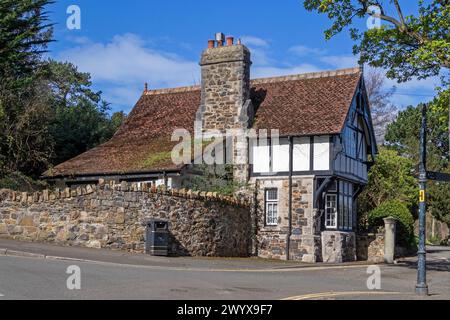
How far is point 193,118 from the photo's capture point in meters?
30.9

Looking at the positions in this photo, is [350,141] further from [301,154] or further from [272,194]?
[272,194]

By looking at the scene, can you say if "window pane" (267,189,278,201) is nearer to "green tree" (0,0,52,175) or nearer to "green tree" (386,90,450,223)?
"green tree" (0,0,52,175)

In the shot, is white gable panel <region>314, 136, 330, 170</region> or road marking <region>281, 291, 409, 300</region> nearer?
road marking <region>281, 291, 409, 300</region>

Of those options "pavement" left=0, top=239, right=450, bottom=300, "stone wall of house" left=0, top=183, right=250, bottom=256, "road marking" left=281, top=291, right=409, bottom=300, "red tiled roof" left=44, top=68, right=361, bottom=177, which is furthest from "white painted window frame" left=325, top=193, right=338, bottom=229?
"road marking" left=281, top=291, right=409, bottom=300

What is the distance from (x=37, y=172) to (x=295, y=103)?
40.9 ft

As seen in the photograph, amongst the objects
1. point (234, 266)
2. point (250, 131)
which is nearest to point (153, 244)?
point (234, 266)

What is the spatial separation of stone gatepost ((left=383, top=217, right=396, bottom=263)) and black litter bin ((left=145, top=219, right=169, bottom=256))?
12.2m

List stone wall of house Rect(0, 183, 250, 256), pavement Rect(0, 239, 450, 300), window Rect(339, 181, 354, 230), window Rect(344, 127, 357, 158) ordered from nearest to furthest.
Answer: pavement Rect(0, 239, 450, 300), stone wall of house Rect(0, 183, 250, 256), window Rect(344, 127, 357, 158), window Rect(339, 181, 354, 230)

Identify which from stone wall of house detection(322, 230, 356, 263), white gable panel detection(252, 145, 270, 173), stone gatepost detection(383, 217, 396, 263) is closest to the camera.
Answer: stone wall of house detection(322, 230, 356, 263)

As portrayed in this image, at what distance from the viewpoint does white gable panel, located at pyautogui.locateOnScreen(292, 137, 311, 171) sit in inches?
1079

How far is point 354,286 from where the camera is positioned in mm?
16812

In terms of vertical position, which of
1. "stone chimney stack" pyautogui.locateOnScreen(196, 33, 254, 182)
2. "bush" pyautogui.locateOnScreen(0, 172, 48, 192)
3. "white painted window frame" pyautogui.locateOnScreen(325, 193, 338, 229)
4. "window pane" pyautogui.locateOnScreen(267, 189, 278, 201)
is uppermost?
"stone chimney stack" pyautogui.locateOnScreen(196, 33, 254, 182)
